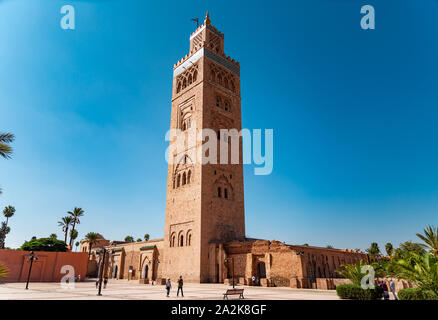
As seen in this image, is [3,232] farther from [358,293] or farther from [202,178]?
[358,293]

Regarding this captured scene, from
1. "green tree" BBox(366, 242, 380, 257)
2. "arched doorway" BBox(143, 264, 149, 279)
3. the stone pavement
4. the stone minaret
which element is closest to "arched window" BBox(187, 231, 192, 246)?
the stone minaret

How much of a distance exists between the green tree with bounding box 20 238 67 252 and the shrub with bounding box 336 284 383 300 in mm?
45260

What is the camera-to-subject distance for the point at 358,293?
12.2 meters

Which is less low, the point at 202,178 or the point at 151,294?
the point at 202,178

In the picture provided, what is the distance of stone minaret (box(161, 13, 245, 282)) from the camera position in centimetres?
2762

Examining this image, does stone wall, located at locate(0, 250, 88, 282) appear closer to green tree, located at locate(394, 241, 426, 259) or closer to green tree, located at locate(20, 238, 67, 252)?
green tree, located at locate(20, 238, 67, 252)

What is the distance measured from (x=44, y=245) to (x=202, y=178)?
1238 inches

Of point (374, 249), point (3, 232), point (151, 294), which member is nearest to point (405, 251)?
point (151, 294)

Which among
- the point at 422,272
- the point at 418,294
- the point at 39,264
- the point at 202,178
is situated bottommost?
the point at 418,294

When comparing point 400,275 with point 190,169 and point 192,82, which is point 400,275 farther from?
point 192,82

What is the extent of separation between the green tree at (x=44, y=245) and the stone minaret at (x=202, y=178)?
82.0ft

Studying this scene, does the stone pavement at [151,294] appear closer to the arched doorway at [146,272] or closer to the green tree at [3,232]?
the arched doorway at [146,272]

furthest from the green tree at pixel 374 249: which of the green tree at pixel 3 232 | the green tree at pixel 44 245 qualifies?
the green tree at pixel 3 232
